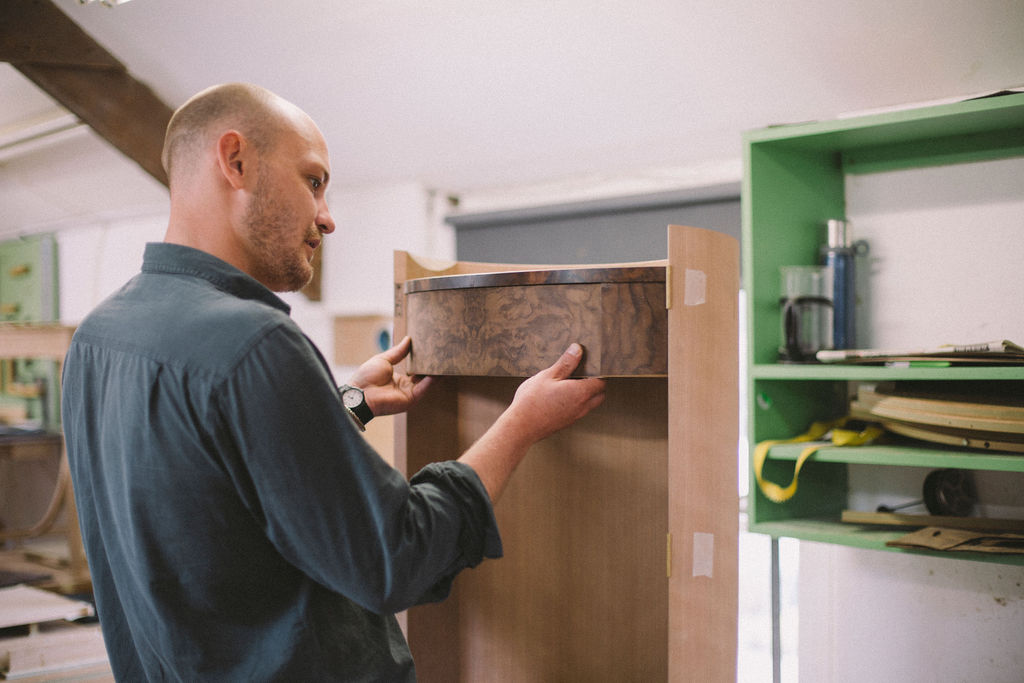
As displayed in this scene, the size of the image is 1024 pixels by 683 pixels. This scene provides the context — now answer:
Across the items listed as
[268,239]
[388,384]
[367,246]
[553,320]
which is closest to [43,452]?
[367,246]

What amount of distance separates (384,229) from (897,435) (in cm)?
218

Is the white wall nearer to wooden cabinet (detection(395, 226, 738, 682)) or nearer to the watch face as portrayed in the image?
wooden cabinet (detection(395, 226, 738, 682))

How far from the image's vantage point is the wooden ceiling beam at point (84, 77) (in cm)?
291

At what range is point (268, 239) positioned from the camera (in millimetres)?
855

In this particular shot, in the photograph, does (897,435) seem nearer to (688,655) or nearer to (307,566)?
(688,655)

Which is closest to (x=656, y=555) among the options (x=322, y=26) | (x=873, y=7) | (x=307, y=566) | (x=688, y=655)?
(x=688, y=655)

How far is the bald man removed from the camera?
0.70 meters

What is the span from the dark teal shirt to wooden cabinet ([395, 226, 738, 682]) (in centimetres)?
25

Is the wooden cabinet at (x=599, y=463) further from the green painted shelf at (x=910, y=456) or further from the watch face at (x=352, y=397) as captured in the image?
the green painted shelf at (x=910, y=456)

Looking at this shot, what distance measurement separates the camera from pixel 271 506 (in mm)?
700

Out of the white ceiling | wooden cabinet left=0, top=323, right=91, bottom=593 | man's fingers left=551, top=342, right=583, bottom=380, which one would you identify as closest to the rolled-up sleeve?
man's fingers left=551, top=342, right=583, bottom=380

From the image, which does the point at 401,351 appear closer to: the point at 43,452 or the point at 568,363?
the point at 568,363

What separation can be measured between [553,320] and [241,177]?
1.30ft

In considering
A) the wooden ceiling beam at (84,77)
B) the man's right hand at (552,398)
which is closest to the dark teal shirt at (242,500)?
the man's right hand at (552,398)
